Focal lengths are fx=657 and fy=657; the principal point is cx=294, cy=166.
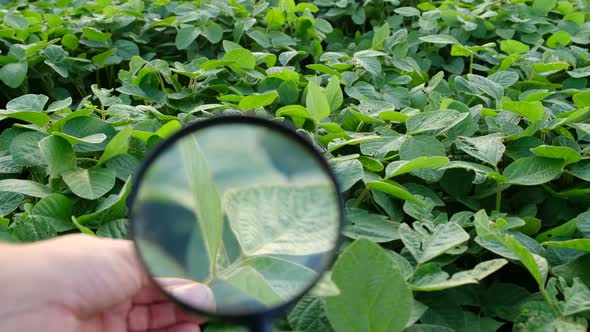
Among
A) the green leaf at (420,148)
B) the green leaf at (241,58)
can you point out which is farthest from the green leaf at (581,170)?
the green leaf at (241,58)

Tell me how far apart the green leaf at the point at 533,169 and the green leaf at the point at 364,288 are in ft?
1.55

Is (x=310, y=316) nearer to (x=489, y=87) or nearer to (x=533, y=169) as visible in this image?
(x=533, y=169)

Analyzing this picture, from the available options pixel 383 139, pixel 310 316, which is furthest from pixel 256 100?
pixel 310 316

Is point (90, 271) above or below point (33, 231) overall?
above

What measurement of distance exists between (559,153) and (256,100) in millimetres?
645

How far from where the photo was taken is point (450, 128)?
146 centimetres

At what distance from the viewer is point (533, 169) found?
1.31 metres

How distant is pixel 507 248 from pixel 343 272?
0.31m

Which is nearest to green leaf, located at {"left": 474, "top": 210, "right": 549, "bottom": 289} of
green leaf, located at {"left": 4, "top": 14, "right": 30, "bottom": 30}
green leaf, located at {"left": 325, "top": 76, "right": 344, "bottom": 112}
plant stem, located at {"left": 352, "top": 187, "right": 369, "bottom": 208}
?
plant stem, located at {"left": 352, "top": 187, "right": 369, "bottom": 208}

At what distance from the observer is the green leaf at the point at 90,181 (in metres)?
1.23

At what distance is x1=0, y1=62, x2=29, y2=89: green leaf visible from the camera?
1.93 metres

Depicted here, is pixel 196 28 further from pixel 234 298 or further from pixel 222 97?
pixel 234 298

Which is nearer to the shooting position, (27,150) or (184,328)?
(184,328)

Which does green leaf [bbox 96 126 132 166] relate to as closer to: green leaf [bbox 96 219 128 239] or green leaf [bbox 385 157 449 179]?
green leaf [bbox 96 219 128 239]
